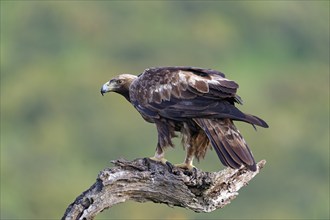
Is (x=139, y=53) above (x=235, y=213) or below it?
above

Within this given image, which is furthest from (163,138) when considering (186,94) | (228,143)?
(228,143)

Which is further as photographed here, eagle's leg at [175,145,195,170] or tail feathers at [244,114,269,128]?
eagle's leg at [175,145,195,170]

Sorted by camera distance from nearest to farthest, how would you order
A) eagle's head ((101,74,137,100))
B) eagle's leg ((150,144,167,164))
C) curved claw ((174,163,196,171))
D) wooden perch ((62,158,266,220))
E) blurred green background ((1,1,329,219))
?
wooden perch ((62,158,266,220)), eagle's leg ((150,144,167,164)), curved claw ((174,163,196,171)), eagle's head ((101,74,137,100)), blurred green background ((1,1,329,219))

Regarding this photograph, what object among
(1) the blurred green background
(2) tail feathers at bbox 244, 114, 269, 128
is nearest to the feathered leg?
(2) tail feathers at bbox 244, 114, 269, 128

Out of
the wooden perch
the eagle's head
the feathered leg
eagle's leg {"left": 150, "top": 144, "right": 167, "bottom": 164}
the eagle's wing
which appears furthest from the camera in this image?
the eagle's head

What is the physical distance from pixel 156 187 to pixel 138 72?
37.1m

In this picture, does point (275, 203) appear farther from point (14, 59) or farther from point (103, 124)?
point (14, 59)

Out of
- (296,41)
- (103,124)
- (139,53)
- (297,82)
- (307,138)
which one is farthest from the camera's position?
(296,41)

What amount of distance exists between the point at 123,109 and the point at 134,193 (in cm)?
3625

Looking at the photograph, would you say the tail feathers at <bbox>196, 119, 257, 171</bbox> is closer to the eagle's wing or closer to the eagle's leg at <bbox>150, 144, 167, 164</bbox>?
the eagle's wing

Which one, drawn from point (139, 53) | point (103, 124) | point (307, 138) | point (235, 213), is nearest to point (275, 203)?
point (235, 213)

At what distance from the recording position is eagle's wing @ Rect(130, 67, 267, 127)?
14.4 m

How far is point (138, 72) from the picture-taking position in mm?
51000

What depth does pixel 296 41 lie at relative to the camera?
70.7 metres
